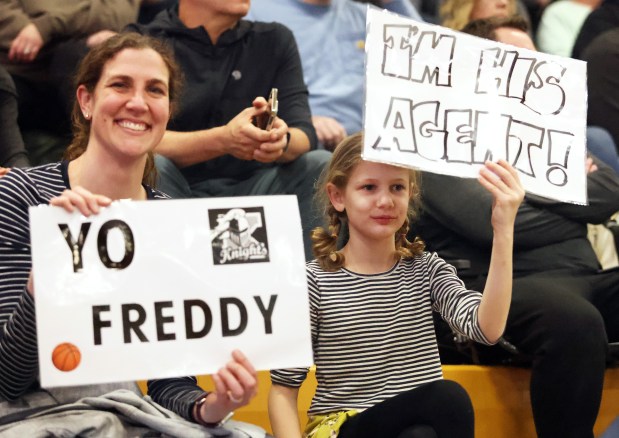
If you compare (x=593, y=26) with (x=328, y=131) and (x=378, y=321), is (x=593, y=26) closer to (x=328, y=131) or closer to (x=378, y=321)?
(x=328, y=131)

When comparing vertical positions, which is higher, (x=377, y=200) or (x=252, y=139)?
(x=252, y=139)

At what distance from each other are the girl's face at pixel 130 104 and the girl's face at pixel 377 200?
1.38 feet

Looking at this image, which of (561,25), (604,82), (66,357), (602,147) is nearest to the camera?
(66,357)

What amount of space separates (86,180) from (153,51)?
310 mm

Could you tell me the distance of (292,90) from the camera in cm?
321

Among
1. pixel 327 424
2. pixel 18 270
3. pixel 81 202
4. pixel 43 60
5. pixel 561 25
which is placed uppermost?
pixel 561 25

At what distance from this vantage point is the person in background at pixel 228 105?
9.62 feet

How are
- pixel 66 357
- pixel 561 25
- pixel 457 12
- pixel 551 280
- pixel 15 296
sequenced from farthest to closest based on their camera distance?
pixel 561 25 < pixel 457 12 < pixel 551 280 < pixel 15 296 < pixel 66 357

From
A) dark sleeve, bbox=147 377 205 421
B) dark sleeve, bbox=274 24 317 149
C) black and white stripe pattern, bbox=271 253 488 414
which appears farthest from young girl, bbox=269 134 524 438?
dark sleeve, bbox=274 24 317 149

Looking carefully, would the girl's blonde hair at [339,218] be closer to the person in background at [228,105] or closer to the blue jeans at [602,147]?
the person in background at [228,105]

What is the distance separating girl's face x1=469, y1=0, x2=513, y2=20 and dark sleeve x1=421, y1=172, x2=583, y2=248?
126 centimetres

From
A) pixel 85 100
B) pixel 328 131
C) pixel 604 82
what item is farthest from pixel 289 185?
pixel 604 82

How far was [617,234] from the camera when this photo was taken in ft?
10.0

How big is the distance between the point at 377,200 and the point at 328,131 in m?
1.19
